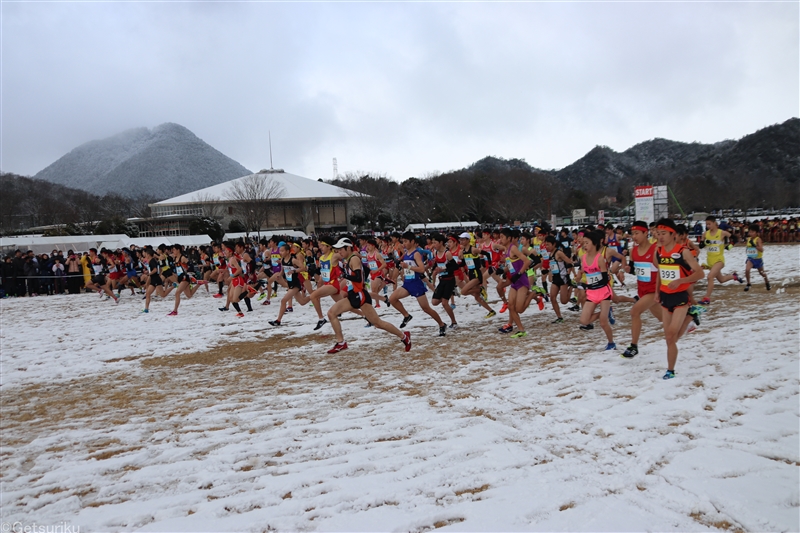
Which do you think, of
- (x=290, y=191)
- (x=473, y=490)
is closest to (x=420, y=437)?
(x=473, y=490)

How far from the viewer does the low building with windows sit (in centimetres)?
6194

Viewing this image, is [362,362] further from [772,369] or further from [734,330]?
[734,330]

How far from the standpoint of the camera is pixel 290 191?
7081 cm

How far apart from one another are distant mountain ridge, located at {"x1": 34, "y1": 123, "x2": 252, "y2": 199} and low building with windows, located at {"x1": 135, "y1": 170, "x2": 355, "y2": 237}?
66639mm

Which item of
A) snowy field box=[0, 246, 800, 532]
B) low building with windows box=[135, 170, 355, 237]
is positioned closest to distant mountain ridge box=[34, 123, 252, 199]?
low building with windows box=[135, 170, 355, 237]

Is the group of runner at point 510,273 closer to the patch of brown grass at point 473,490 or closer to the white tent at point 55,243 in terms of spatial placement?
the patch of brown grass at point 473,490

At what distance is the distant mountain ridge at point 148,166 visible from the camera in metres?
142

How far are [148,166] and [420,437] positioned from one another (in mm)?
167125

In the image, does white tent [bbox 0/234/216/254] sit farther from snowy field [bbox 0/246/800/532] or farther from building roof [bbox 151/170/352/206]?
building roof [bbox 151/170/352/206]

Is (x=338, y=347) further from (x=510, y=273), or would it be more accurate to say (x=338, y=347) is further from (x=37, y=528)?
(x=37, y=528)

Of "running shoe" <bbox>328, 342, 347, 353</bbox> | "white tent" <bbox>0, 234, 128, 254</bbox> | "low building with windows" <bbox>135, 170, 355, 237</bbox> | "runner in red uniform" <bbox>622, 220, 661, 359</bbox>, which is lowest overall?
"running shoe" <bbox>328, 342, 347, 353</bbox>

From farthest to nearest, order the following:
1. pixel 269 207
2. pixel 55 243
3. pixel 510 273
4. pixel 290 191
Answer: pixel 290 191, pixel 269 207, pixel 55 243, pixel 510 273

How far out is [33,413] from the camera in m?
6.16

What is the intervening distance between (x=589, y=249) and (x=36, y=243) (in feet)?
A: 106
